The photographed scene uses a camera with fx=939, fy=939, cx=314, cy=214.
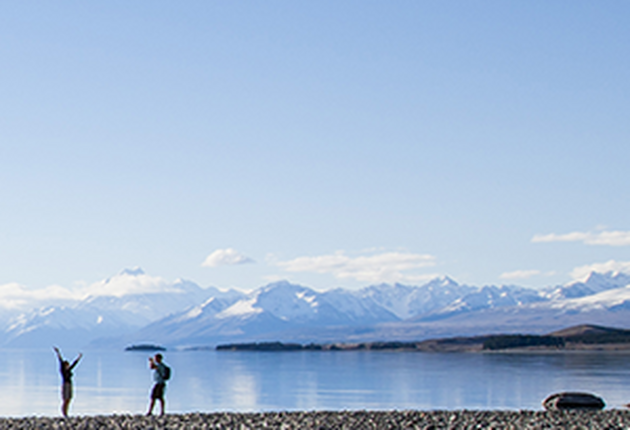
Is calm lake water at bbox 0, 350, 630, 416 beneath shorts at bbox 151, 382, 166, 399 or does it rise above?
beneath

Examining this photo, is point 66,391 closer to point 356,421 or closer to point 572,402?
point 356,421

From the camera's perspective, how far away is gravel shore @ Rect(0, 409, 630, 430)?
39.6 m

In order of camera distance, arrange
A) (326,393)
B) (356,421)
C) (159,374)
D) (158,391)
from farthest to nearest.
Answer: (326,393)
(158,391)
(159,374)
(356,421)

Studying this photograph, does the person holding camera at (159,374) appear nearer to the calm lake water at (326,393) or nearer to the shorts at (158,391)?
the shorts at (158,391)

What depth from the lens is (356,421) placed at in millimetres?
41812

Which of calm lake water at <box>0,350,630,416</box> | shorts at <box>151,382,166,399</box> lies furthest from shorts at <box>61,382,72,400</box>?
calm lake water at <box>0,350,630,416</box>

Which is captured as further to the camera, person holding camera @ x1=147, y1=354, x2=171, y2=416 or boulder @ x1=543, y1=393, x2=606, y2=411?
boulder @ x1=543, y1=393, x2=606, y2=411

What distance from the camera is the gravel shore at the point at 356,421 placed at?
3959 centimetres

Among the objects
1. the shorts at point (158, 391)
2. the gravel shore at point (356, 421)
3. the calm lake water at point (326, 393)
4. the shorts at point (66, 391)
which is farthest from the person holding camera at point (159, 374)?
the calm lake water at point (326, 393)

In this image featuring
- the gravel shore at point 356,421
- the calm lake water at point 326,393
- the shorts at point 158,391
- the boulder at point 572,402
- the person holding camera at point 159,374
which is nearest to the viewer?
the gravel shore at point 356,421

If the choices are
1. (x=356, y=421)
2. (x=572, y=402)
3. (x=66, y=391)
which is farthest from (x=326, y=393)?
(x=356, y=421)

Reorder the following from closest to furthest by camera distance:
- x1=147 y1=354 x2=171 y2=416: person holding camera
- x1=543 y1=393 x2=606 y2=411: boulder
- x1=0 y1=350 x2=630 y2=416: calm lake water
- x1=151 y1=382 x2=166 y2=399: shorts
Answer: x1=147 y1=354 x2=171 y2=416: person holding camera
x1=151 y1=382 x2=166 y2=399: shorts
x1=543 y1=393 x2=606 y2=411: boulder
x1=0 y1=350 x2=630 y2=416: calm lake water

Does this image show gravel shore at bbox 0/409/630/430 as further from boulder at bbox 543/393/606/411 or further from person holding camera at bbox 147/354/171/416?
boulder at bbox 543/393/606/411

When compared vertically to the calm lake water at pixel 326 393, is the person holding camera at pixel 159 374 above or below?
above
